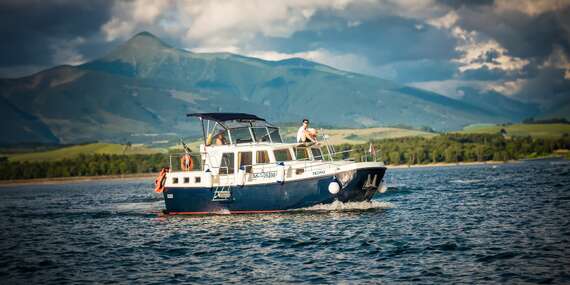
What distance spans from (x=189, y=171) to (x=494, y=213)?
20049 mm

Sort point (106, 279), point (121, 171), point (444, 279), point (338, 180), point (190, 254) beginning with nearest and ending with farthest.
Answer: point (444, 279) → point (106, 279) → point (190, 254) → point (338, 180) → point (121, 171)

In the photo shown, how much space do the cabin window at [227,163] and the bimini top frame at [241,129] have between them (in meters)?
1.08

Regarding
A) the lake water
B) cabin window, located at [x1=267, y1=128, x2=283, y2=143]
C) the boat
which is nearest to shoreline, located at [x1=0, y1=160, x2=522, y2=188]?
the lake water

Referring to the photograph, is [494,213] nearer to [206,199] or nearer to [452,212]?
[452,212]

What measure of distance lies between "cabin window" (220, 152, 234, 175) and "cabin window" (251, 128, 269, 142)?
2.17 m

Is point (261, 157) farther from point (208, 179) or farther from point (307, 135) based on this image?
point (208, 179)

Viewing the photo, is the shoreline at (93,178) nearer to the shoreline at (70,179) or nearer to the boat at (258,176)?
the shoreline at (70,179)

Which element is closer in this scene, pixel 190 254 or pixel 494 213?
pixel 190 254

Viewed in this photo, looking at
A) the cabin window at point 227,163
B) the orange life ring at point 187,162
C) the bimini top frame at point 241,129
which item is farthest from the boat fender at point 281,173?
the orange life ring at point 187,162

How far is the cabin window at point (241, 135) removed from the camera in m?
45.2

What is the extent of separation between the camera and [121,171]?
17788 cm

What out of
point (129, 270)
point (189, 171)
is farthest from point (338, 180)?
point (129, 270)

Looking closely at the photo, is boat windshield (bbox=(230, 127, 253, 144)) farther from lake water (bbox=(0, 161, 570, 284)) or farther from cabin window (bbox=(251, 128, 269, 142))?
lake water (bbox=(0, 161, 570, 284))

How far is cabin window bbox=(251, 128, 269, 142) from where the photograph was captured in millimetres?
45344
